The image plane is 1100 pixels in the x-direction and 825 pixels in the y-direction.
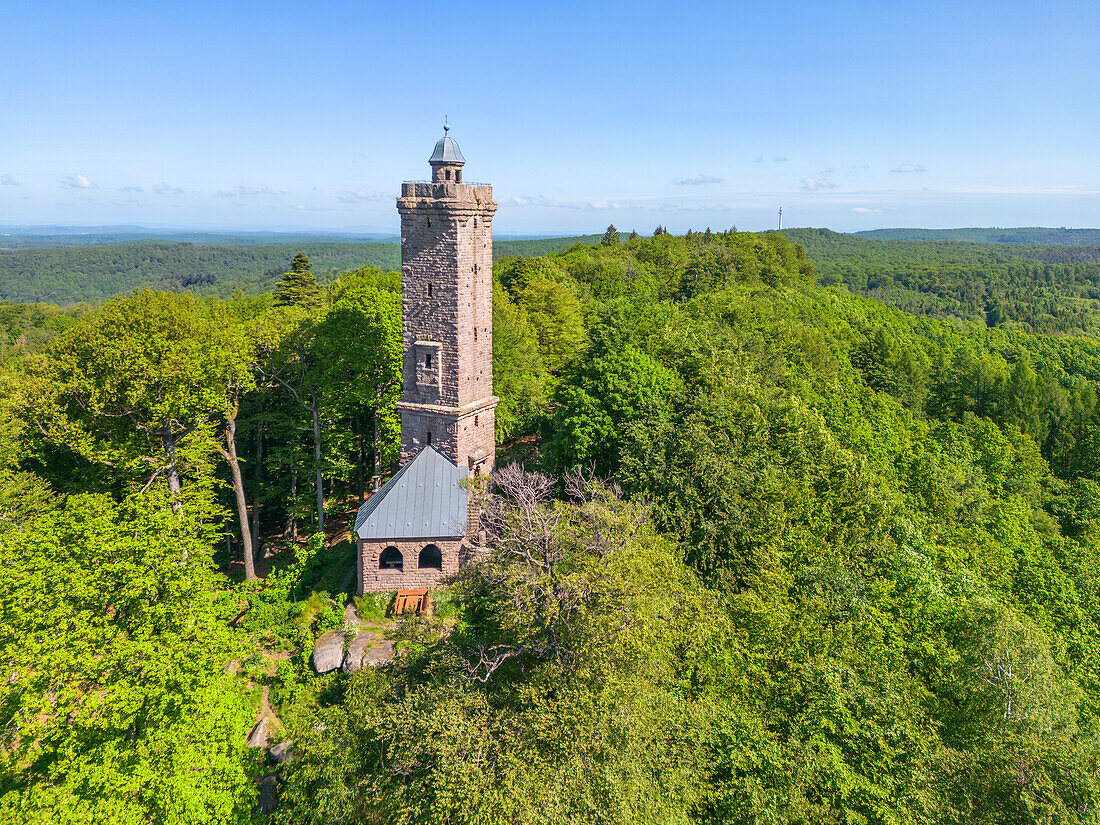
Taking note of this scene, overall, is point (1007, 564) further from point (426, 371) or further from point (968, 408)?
point (968, 408)

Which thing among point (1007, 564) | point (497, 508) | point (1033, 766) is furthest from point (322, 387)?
point (1007, 564)

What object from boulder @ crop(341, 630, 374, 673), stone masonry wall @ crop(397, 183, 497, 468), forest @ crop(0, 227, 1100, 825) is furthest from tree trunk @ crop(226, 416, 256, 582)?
boulder @ crop(341, 630, 374, 673)

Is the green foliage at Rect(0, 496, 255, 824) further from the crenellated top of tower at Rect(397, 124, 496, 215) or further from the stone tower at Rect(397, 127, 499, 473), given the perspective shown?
the crenellated top of tower at Rect(397, 124, 496, 215)

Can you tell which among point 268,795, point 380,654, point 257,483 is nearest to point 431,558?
point 380,654

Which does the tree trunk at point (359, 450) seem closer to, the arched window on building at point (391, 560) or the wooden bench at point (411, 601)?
the arched window on building at point (391, 560)

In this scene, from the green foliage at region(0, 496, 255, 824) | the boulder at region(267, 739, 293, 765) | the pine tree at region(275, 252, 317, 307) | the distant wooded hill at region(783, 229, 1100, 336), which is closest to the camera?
the green foliage at region(0, 496, 255, 824)

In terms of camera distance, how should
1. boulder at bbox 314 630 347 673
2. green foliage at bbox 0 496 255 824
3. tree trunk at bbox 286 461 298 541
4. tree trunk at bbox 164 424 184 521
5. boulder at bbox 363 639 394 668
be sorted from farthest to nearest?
1. tree trunk at bbox 286 461 298 541
2. tree trunk at bbox 164 424 184 521
3. boulder at bbox 314 630 347 673
4. boulder at bbox 363 639 394 668
5. green foliage at bbox 0 496 255 824
